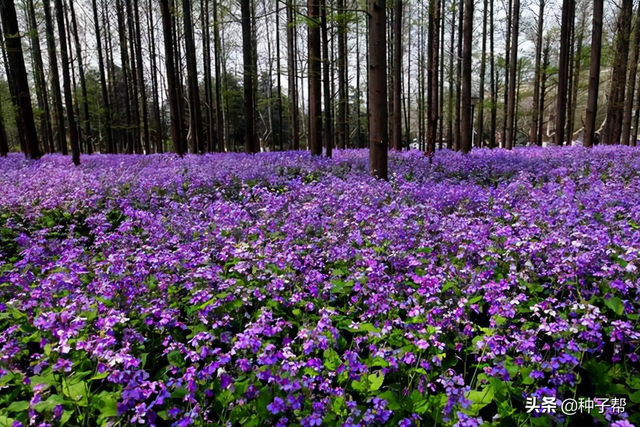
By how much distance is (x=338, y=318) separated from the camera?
2.97 meters

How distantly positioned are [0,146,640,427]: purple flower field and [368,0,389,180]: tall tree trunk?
173 cm

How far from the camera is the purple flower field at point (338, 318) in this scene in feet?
7.02

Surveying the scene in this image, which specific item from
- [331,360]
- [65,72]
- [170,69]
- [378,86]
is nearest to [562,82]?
[378,86]

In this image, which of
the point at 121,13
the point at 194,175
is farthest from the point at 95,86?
the point at 194,175

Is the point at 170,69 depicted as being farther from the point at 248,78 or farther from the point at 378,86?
the point at 378,86

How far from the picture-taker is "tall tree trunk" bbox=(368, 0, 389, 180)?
22.1 ft

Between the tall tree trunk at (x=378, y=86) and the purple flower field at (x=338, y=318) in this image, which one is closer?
the purple flower field at (x=338, y=318)

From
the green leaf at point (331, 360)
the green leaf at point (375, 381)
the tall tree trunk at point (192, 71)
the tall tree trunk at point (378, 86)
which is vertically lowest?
the green leaf at point (375, 381)

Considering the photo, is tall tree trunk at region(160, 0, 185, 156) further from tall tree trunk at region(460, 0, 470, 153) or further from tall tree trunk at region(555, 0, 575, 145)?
tall tree trunk at region(555, 0, 575, 145)

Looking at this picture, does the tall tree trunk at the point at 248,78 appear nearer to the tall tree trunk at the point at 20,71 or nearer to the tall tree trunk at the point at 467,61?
the tall tree trunk at the point at 20,71

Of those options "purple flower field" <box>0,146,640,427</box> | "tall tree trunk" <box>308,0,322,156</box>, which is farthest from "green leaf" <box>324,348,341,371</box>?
"tall tree trunk" <box>308,0,322,156</box>

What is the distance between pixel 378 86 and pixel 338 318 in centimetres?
509

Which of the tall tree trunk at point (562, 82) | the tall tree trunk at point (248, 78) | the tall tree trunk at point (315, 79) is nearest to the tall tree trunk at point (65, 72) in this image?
the tall tree trunk at point (248, 78)

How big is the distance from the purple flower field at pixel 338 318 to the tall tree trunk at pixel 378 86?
173 centimetres
